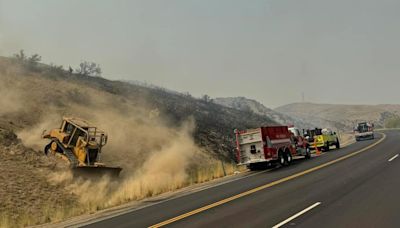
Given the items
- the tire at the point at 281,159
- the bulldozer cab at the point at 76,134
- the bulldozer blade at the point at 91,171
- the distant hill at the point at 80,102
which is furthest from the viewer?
the distant hill at the point at 80,102

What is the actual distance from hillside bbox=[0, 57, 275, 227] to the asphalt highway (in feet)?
12.7

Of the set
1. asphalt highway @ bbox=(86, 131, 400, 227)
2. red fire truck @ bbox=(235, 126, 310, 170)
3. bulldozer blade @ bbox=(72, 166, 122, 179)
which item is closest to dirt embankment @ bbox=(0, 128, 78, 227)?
bulldozer blade @ bbox=(72, 166, 122, 179)

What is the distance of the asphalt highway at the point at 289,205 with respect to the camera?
10.1 metres

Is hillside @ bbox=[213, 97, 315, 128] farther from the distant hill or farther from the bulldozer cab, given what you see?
the bulldozer cab

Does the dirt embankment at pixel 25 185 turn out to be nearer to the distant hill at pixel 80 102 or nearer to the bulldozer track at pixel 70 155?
the bulldozer track at pixel 70 155

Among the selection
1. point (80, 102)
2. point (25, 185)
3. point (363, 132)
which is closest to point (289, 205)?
point (25, 185)

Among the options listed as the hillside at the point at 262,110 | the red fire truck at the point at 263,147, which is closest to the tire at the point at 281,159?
the red fire truck at the point at 263,147

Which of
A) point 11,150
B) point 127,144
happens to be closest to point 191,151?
point 127,144

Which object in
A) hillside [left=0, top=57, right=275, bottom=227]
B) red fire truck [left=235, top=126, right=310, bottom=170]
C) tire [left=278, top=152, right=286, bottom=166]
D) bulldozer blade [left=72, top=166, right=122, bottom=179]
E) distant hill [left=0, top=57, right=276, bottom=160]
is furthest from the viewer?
distant hill [left=0, top=57, right=276, bottom=160]

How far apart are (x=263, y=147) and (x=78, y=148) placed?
405 inches

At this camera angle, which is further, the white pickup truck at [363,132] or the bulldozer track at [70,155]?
the white pickup truck at [363,132]

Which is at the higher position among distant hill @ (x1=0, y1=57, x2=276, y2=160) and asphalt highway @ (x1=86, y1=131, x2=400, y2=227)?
distant hill @ (x1=0, y1=57, x2=276, y2=160)

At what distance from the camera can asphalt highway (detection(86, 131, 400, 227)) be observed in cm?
1015

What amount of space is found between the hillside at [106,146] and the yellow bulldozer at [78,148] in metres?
0.62
